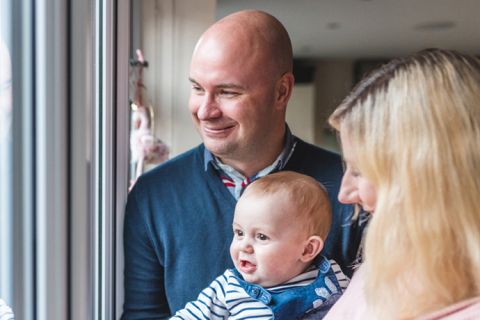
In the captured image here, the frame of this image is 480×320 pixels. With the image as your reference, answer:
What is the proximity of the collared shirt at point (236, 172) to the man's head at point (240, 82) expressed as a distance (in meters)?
0.03

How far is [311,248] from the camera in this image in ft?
3.05

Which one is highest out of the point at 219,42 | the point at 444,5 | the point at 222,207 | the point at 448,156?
the point at 444,5

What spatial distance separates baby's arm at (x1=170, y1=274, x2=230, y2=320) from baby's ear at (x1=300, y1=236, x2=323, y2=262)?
0.49ft

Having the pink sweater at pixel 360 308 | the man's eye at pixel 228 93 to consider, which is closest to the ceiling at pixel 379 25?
the man's eye at pixel 228 93

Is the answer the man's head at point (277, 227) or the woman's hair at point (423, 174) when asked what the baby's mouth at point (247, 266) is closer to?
the man's head at point (277, 227)

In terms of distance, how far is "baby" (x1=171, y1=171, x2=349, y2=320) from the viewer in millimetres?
897

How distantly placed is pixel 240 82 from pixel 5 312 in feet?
1.65

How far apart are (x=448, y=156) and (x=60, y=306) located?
0.59 m

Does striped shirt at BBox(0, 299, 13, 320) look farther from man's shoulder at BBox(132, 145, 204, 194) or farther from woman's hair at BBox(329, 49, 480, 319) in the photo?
woman's hair at BBox(329, 49, 480, 319)

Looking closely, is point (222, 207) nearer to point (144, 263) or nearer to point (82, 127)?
point (144, 263)

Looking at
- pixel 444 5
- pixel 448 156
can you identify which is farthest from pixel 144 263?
pixel 444 5

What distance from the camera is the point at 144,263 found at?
101cm

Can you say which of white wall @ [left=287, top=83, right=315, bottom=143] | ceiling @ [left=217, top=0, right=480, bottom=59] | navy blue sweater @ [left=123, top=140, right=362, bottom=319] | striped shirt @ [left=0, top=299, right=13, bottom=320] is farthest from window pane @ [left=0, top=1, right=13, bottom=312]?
ceiling @ [left=217, top=0, right=480, bottom=59]

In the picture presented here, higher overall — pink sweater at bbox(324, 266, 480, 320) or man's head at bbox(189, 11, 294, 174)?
man's head at bbox(189, 11, 294, 174)
